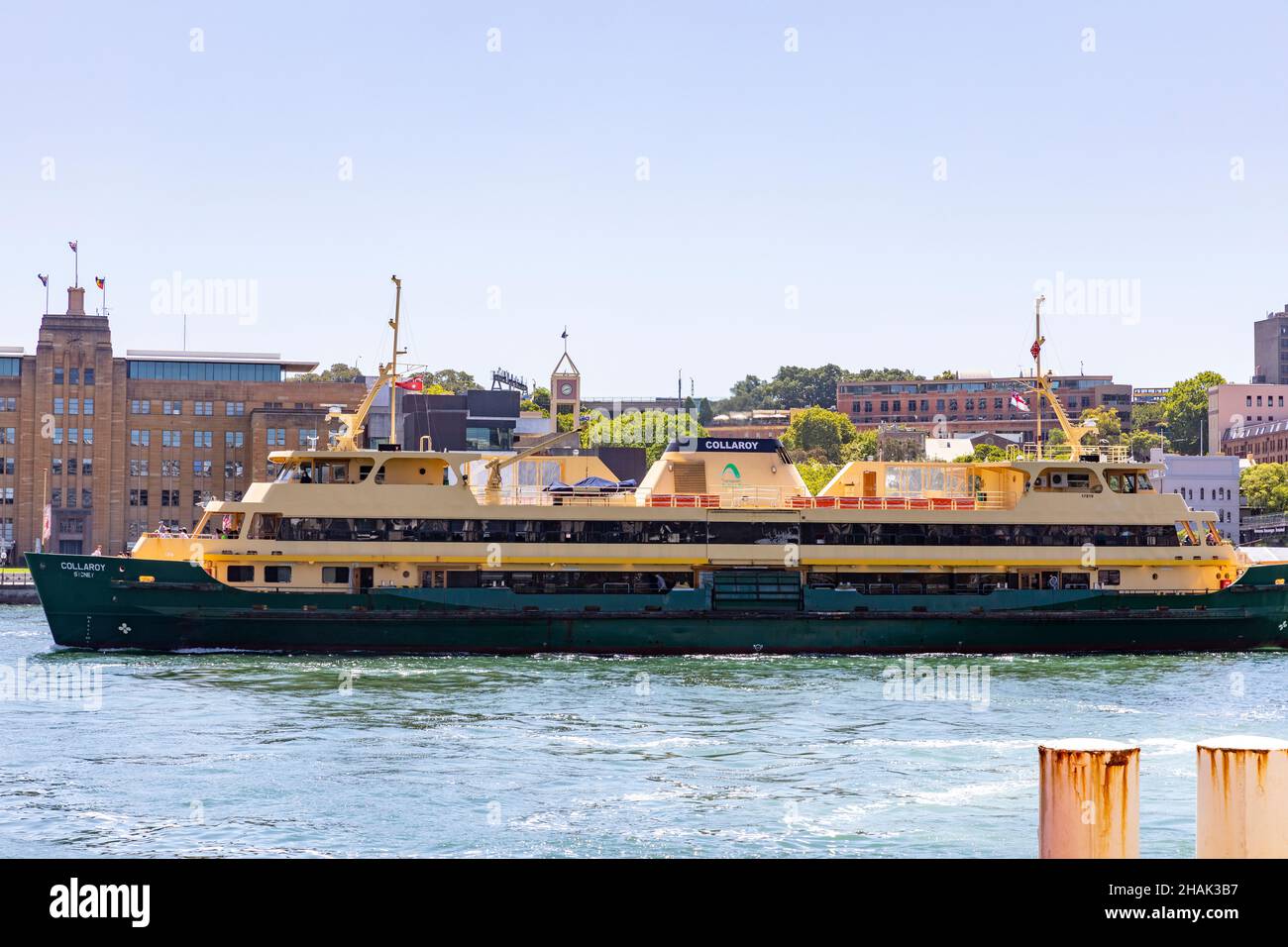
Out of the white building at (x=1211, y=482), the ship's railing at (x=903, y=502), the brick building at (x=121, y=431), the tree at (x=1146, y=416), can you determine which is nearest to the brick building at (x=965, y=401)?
the tree at (x=1146, y=416)

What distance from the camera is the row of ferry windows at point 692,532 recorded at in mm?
41938

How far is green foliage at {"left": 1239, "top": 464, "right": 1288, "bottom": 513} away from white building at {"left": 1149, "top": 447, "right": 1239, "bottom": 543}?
6.22 m

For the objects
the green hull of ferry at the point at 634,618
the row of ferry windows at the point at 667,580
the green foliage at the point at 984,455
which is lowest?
the green hull of ferry at the point at 634,618

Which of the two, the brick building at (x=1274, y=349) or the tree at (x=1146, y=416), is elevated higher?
the brick building at (x=1274, y=349)

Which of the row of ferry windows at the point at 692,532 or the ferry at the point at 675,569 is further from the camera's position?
the row of ferry windows at the point at 692,532

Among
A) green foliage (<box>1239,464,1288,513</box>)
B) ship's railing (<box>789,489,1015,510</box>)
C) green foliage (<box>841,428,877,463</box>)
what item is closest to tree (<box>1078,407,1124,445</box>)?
green foliage (<box>841,428,877,463</box>)

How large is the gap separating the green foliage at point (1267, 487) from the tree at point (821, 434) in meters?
37.7

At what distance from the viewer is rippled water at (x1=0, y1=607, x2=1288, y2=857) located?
17938mm

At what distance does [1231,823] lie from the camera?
6.40 metres

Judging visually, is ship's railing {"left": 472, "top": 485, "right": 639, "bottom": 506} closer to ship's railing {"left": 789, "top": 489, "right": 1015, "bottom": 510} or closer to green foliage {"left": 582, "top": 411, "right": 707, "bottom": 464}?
ship's railing {"left": 789, "top": 489, "right": 1015, "bottom": 510}

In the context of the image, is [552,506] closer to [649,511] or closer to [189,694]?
[649,511]

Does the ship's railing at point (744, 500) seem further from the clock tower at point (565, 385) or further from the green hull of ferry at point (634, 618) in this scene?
the clock tower at point (565, 385)

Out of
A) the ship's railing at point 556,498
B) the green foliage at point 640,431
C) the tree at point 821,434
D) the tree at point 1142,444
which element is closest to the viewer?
the ship's railing at point 556,498

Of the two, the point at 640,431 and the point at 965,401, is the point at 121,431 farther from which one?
the point at 965,401
